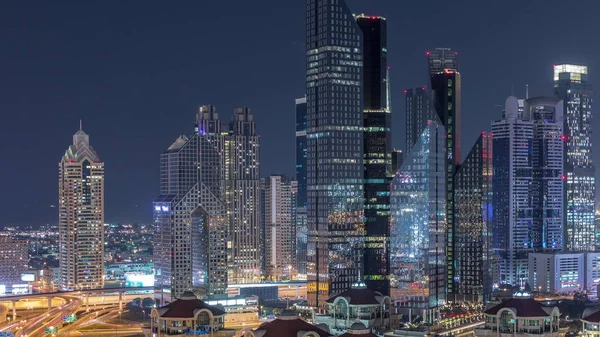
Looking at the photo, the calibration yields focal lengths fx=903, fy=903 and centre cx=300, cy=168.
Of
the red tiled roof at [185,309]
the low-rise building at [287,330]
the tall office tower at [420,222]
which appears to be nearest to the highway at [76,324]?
the red tiled roof at [185,309]

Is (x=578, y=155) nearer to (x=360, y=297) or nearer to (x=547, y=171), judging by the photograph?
(x=547, y=171)

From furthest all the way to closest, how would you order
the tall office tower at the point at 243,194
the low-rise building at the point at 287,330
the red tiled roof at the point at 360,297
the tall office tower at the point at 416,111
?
1. the tall office tower at the point at 243,194
2. the tall office tower at the point at 416,111
3. the red tiled roof at the point at 360,297
4. the low-rise building at the point at 287,330

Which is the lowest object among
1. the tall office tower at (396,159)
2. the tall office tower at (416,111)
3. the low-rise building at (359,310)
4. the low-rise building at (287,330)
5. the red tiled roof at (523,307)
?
the low-rise building at (359,310)

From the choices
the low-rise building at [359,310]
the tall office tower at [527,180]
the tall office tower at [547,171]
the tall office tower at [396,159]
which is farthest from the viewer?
the tall office tower at [547,171]

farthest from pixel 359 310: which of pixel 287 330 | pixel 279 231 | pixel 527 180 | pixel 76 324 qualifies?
pixel 527 180

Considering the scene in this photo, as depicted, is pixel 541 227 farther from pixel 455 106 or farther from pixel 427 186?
pixel 427 186

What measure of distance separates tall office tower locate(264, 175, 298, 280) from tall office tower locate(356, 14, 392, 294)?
141 feet

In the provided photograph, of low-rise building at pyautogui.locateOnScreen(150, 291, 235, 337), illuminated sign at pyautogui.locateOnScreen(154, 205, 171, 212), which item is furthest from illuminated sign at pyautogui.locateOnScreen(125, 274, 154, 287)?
low-rise building at pyautogui.locateOnScreen(150, 291, 235, 337)

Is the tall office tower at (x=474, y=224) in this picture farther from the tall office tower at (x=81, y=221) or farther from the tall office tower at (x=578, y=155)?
the tall office tower at (x=81, y=221)

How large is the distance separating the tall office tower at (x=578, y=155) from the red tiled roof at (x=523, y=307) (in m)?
83.4

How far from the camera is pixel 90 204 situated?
118688 millimetres

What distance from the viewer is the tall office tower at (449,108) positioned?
98.2m

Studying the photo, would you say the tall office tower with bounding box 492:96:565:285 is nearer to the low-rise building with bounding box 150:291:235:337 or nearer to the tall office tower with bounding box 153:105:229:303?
the tall office tower with bounding box 153:105:229:303

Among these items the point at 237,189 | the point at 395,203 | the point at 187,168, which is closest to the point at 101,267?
the point at 237,189
